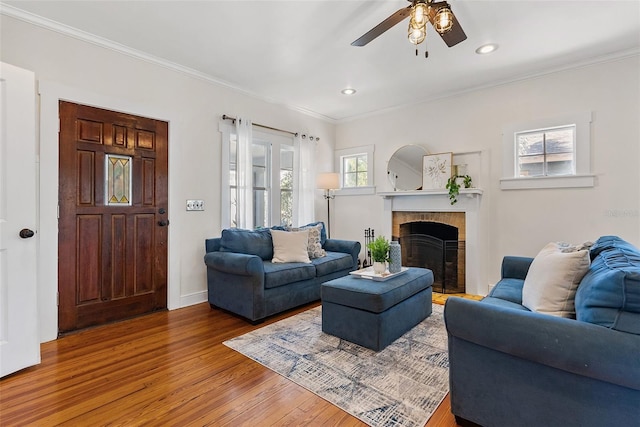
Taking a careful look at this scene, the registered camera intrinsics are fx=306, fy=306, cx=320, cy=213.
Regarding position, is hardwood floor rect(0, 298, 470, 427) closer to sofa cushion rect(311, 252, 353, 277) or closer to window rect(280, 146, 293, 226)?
sofa cushion rect(311, 252, 353, 277)

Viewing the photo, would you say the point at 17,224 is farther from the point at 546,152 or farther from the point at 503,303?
the point at 546,152

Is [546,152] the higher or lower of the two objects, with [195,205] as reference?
higher

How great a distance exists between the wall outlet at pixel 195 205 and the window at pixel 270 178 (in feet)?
1.48

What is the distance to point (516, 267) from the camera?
2770 mm

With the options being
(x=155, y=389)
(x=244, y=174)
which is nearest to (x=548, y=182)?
(x=244, y=174)

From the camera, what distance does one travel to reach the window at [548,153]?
10.8 ft

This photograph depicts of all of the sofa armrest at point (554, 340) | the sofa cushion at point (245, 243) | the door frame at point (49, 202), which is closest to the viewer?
the sofa armrest at point (554, 340)

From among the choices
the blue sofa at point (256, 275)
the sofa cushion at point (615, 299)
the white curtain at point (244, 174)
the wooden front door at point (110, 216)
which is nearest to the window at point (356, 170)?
the blue sofa at point (256, 275)

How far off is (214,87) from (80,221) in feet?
6.87

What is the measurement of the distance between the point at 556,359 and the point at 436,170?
329 cm

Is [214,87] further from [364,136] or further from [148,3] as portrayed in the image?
[364,136]

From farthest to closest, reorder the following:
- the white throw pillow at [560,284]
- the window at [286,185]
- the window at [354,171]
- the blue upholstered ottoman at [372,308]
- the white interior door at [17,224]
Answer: the window at [354,171] → the window at [286,185] → the blue upholstered ottoman at [372,308] → the white interior door at [17,224] → the white throw pillow at [560,284]

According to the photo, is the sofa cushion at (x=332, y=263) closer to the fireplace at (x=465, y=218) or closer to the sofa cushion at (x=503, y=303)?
the fireplace at (x=465, y=218)

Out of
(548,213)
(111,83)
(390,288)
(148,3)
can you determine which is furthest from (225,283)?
(548,213)
